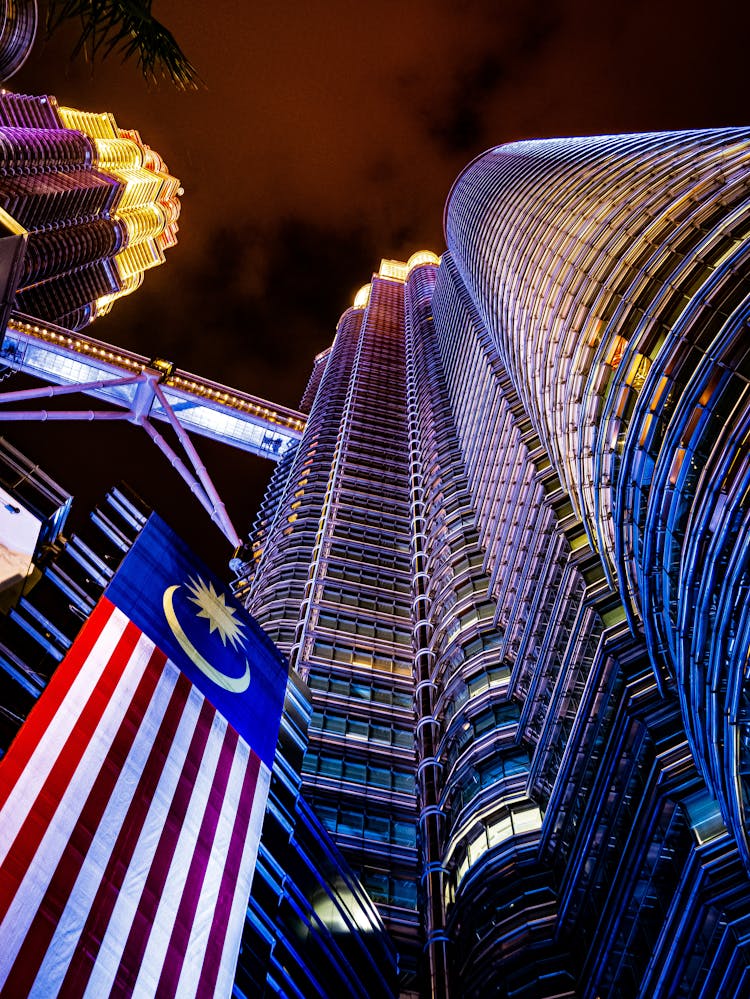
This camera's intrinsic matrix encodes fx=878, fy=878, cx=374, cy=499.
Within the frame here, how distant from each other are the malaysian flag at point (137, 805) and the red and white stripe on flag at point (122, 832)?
3 cm

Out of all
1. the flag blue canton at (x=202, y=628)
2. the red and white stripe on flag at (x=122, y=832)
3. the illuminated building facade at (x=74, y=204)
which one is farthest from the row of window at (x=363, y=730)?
the illuminated building facade at (x=74, y=204)

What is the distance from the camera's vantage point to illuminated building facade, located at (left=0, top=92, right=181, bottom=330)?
128625 millimetres

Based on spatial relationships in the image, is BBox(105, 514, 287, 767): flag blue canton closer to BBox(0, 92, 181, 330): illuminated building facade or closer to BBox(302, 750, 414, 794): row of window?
BBox(302, 750, 414, 794): row of window

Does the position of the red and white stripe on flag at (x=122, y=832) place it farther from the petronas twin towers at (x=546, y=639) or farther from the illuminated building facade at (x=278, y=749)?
Answer: the petronas twin towers at (x=546, y=639)

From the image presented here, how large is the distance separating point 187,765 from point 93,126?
181m

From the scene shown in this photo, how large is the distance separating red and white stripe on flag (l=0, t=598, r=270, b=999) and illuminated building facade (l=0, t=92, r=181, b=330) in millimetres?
100689

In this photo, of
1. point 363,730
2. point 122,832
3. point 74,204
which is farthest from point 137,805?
point 74,204

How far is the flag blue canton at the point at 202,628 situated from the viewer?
74.8 ft

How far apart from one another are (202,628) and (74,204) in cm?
13682

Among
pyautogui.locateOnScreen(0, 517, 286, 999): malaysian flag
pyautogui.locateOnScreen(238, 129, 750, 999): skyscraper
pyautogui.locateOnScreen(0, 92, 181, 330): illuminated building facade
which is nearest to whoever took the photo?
pyautogui.locateOnScreen(0, 517, 286, 999): malaysian flag

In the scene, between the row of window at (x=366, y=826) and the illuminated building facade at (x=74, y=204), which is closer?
the row of window at (x=366, y=826)

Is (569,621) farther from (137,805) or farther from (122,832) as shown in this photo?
(122,832)

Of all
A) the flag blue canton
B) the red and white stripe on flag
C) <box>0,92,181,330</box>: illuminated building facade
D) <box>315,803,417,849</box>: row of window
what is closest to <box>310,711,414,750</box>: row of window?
<box>315,803,417,849</box>: row of window

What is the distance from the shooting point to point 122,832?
17.0m
